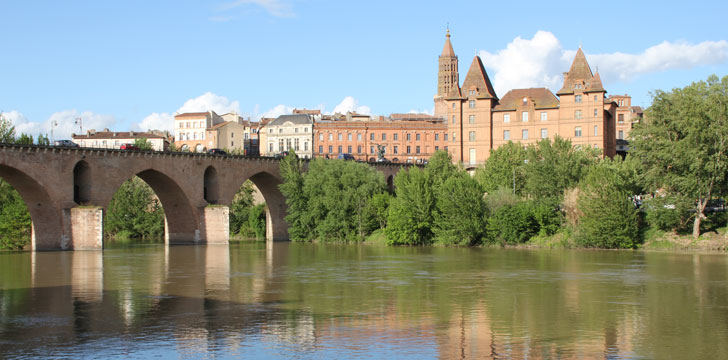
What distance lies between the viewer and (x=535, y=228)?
67188 mm

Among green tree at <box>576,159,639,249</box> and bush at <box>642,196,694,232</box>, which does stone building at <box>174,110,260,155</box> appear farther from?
bush at <box>642,196,694,232</box>

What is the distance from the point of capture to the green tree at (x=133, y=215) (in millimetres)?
95125

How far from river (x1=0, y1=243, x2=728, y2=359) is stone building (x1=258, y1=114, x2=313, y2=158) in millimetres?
80722

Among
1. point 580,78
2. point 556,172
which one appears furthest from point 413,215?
point 580,78

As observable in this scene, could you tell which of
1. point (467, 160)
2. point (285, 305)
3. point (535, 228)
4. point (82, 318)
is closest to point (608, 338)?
point (285, 305)

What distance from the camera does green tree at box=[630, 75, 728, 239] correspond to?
58.1 metres

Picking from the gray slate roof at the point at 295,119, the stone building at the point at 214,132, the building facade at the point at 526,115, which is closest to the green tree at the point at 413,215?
the building facade at the point at 526,115

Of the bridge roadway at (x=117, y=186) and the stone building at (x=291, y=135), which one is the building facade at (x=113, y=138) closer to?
the stone building at (x=291, y=135)

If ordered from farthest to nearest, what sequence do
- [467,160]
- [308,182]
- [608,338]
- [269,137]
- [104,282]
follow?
1. [269,137]
2. [467,160]
3. [308,182]
4. [104,282]
5. [608,338]

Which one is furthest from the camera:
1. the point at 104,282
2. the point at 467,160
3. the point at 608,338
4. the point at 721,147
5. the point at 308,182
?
the point at 467,160

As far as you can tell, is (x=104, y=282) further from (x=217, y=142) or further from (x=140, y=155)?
(x=217, y=142)

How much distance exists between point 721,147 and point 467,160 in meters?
48.8

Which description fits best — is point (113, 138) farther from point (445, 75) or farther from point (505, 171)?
point (505, 171)

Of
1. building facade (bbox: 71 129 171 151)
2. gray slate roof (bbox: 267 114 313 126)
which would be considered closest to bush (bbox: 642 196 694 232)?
gray slate roof (bbox: 267 114 313 126)
